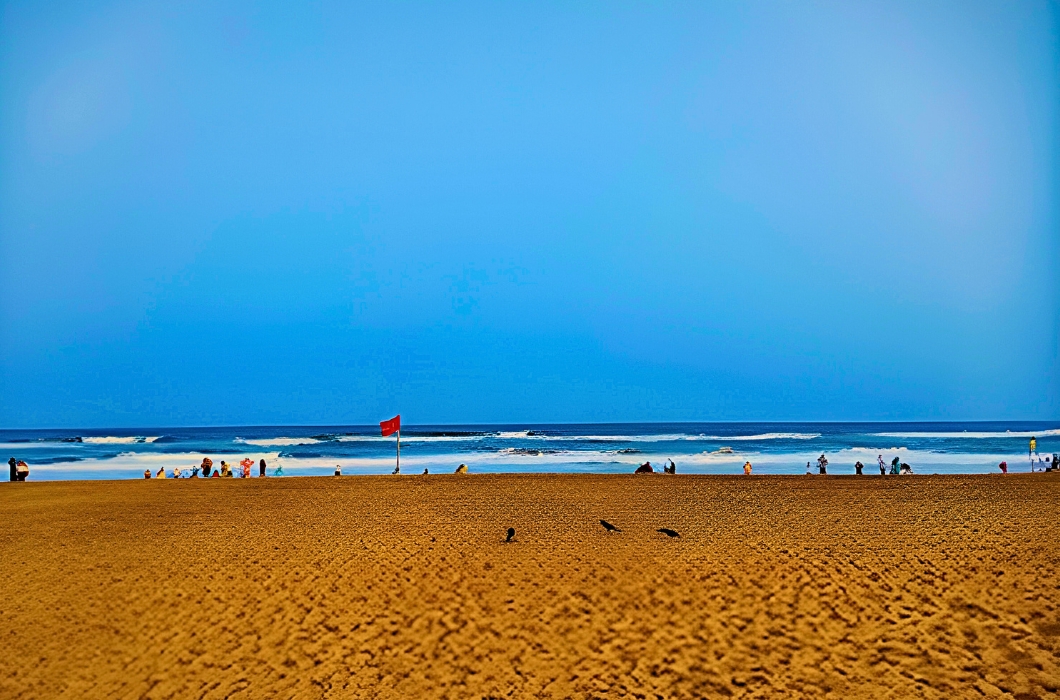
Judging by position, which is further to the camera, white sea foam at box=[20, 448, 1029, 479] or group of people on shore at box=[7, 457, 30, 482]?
white sea foam at box=[20, 448, 1029, 479]

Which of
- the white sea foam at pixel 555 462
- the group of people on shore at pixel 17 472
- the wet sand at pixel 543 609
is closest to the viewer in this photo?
the wet sand at pixel 543 609

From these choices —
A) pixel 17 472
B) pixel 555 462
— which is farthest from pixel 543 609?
pixel 555 462

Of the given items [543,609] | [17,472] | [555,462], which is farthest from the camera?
[555,462]

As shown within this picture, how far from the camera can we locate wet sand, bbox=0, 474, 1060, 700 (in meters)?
11.7

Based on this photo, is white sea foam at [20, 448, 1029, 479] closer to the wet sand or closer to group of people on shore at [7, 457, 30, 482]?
group of people on shore at [7, 457, 30, 482]

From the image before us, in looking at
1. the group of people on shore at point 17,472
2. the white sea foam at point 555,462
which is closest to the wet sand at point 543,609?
the group of people on shore at point 17,472

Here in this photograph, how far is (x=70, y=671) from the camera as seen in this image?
12.0 meters

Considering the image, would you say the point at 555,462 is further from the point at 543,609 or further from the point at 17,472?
the point at 543,609

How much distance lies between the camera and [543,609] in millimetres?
12906

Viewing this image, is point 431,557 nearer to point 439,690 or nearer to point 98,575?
point 439,690

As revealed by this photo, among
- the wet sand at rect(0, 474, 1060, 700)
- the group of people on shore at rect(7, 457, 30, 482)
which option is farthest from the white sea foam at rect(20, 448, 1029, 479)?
the wet sand at rect(0, 474, 1060, 700)

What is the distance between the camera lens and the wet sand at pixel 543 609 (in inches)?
460

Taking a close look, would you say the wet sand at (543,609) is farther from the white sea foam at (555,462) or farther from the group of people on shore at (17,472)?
the white sea foam at (555,462)

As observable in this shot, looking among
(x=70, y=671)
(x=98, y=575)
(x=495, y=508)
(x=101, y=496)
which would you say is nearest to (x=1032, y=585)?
(x=495, y=508)
